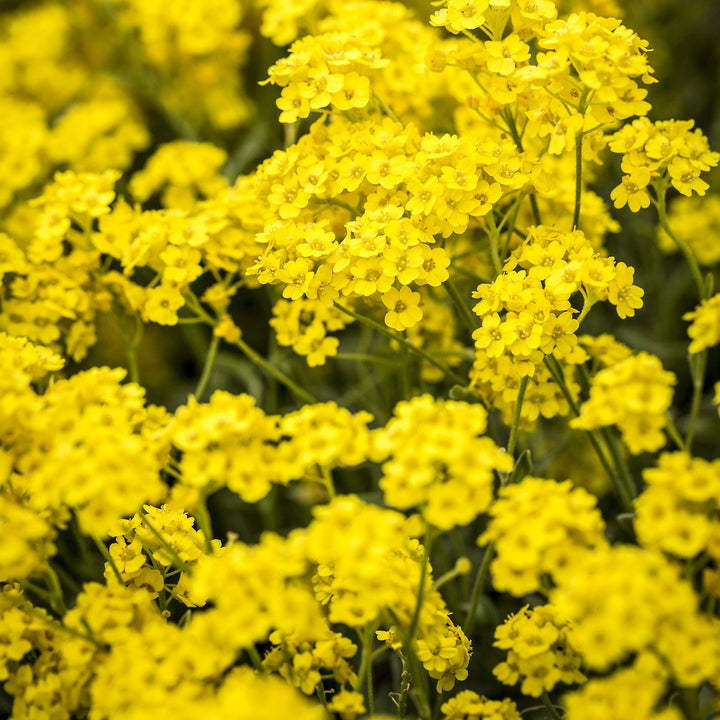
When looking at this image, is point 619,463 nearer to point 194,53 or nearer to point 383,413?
point 383,413

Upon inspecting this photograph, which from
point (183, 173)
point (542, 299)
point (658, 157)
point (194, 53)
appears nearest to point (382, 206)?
point (542, 299)

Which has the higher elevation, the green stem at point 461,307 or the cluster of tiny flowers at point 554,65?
the cluster of tiny flowers at point 554,65

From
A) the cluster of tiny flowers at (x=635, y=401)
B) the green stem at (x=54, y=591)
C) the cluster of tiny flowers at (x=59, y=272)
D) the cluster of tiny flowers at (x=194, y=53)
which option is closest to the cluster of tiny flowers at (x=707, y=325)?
the cluster of tiny flowers at (x=635, y=401)

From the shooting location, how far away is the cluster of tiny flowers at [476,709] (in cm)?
90

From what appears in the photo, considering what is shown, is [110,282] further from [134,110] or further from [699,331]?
[134,110]

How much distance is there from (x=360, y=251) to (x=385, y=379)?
1.33 feet

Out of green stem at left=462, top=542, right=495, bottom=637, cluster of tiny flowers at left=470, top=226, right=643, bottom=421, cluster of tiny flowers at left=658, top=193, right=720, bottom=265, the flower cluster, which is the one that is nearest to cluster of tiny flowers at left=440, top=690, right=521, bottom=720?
green stem at left=462, top=542, right=495, bottom=637

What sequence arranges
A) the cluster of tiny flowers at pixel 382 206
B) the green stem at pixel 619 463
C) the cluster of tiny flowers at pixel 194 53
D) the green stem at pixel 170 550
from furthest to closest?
the cluster of tiny flowers at pixel 194 53 < the green stem at pixel 619 463 < the cluster of tiny flowers at pixel 382 206 < the green stem at pixel 170 550

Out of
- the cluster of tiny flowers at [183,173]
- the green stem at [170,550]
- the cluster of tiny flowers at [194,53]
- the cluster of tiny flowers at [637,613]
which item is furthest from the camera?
the cluster of tiny flowers at [194,53]

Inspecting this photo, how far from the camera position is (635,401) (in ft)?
2.62

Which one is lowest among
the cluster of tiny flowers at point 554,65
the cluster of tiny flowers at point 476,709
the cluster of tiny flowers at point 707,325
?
the cluster of tiny flowers at point 476,709

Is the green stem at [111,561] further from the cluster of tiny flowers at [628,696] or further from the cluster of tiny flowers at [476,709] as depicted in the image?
the cluster of tiny flowers at [628,696]

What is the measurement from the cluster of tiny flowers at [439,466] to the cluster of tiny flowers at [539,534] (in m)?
0.03

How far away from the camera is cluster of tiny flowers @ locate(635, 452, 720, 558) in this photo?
2.41 ft
